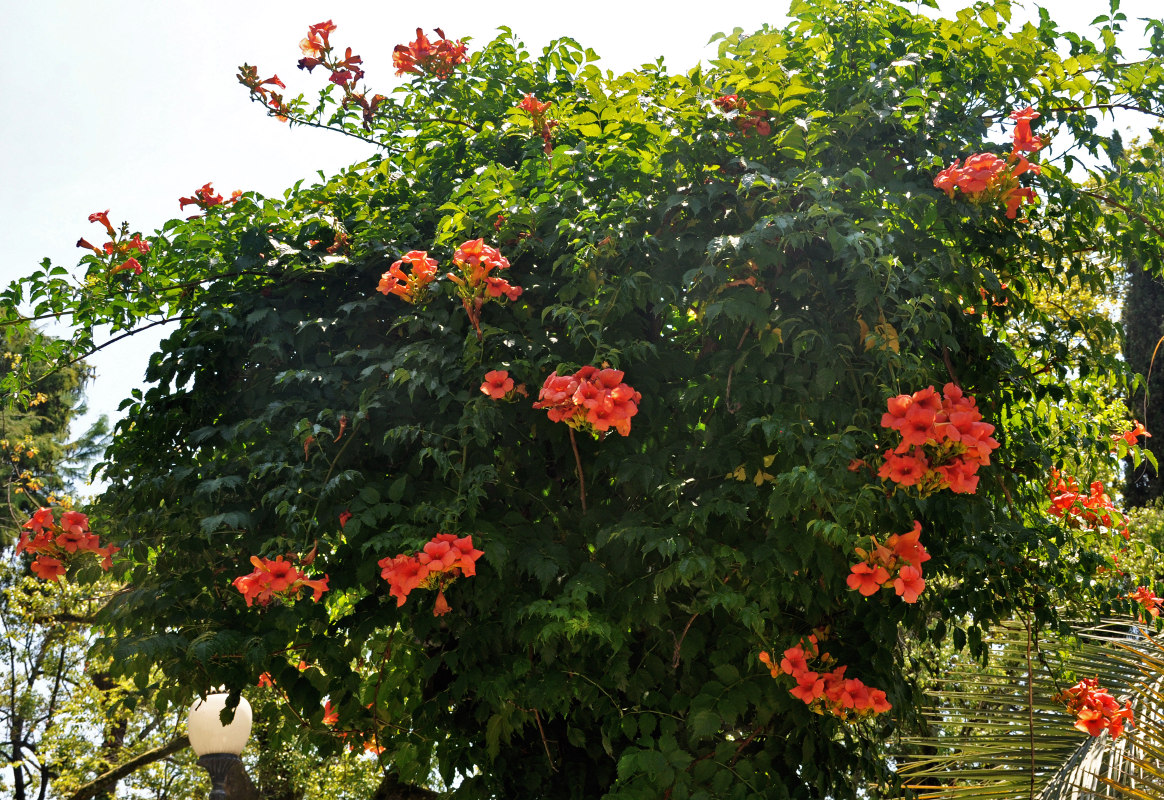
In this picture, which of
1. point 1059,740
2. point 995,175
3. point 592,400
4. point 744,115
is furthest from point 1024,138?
point 1059,740

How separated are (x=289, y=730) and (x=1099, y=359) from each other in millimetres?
3335

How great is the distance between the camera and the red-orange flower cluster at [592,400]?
2.64m

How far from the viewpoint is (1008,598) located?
3305 millimetres

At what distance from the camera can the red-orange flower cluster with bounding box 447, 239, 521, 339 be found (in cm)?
289

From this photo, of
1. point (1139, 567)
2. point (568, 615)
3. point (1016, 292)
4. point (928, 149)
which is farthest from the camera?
point (1139, 567)

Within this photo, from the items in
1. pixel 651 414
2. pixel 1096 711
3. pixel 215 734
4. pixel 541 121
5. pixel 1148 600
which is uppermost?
pixel 541 121

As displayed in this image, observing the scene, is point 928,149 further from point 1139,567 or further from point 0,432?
point 0,432

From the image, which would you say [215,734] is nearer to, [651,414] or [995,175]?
[651,414]

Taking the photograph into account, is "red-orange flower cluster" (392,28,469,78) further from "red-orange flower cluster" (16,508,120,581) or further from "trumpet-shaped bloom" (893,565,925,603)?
"trumpet-shaped bloom" (893,565,925,603)

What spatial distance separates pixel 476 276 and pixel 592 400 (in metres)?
0.59

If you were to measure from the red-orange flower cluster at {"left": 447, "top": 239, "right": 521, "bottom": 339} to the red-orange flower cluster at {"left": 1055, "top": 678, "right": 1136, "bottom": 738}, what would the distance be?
7.94 ft

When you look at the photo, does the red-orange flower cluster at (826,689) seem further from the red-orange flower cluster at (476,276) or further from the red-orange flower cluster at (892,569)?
the red-orange flower cluster at (476,276)

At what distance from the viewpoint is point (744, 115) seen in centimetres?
309

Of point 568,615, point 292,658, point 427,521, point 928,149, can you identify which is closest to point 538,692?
point 568,615
